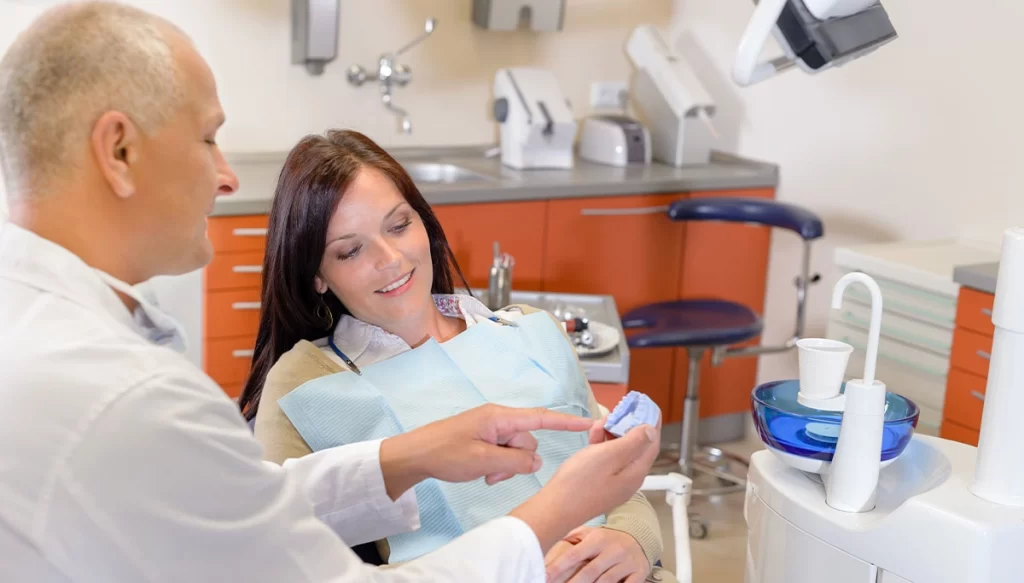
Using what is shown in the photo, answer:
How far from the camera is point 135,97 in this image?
929 mm

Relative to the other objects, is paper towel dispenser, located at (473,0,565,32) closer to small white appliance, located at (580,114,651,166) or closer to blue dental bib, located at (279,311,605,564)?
small white appliance, located at (580,114,651,166)

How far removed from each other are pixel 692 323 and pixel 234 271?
1.34 metres

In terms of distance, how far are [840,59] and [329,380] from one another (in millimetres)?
1033

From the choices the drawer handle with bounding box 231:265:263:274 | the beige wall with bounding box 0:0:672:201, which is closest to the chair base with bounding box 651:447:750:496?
the beige wall with bounding box 0:0:672:201

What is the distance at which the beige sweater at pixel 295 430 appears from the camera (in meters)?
1.51

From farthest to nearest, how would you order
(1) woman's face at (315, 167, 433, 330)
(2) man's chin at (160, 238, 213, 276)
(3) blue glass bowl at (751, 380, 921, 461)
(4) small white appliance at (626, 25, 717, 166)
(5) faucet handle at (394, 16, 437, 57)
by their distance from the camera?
(4) small white appliance at (626, 25, 717, 166), (5) faucet handle at (394, 16, 437, 57), (1) woman's face at (315, 167, 433, 330), (3) blue glass bowl at (751, 380, 921, 461), (2) man's chin at (160, 238, 213, 276)

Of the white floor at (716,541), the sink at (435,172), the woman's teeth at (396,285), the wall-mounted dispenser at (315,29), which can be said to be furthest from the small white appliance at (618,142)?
the woman's teeth at (396,285)

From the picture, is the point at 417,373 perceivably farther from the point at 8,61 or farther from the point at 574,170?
the point at 574,170

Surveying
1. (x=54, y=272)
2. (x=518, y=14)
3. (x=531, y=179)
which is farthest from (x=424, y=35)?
(x=54, y=272)

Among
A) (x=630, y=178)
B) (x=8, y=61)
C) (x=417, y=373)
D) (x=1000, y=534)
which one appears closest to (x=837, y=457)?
(x=1000, y=534)

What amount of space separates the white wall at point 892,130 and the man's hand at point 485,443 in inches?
83.7

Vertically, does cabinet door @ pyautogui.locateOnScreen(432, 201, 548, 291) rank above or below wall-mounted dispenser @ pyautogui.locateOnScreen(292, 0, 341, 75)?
below

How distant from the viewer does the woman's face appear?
65.4 inches

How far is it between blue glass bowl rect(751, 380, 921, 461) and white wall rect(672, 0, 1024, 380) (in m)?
1.83
